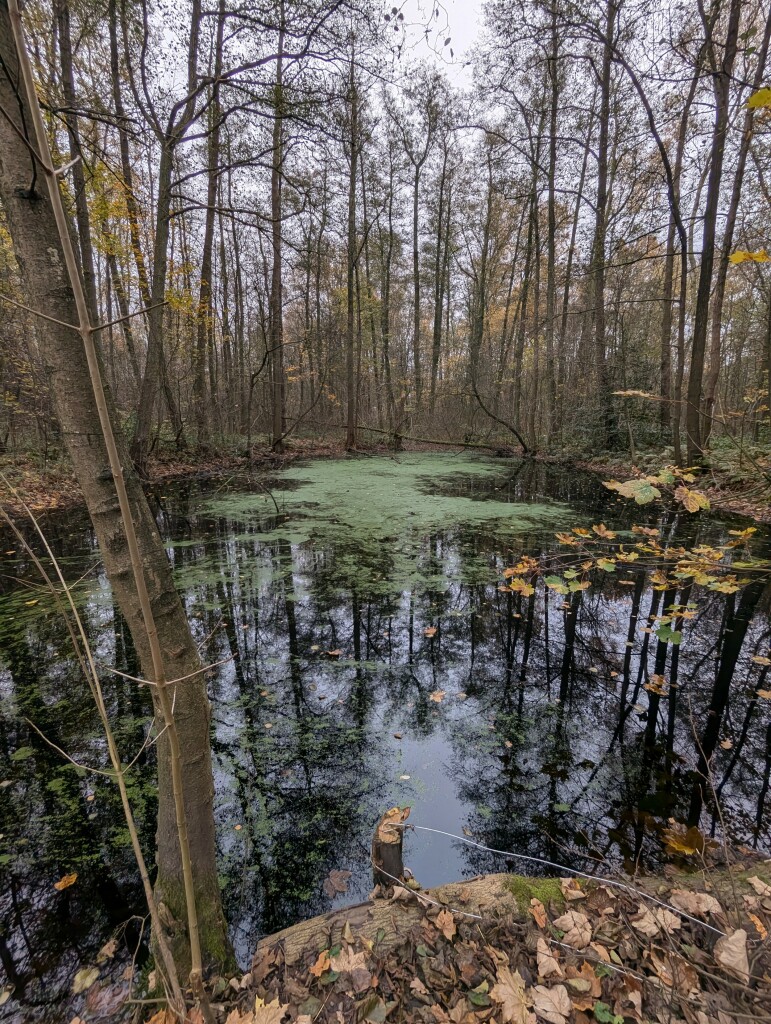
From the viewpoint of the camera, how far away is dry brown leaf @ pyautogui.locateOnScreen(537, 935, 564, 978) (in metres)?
1.31

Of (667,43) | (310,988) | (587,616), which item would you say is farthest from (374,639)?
(667,43)

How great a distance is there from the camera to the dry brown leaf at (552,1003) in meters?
1.20

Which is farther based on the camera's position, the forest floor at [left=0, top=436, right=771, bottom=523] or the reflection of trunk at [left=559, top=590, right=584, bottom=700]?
the forest floor at [left=0, top=436, right=771, bottom=523]

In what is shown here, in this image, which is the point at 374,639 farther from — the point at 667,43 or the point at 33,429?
the point at 33,429

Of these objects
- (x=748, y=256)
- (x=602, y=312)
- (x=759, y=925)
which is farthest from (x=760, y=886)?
(x=602, y=312)

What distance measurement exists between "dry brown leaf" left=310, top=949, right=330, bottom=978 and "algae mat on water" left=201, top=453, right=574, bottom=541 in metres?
4.88

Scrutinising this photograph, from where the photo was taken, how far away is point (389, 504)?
8.14 meters

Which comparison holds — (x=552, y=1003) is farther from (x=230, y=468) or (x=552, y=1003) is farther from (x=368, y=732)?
(x=230, y=468)

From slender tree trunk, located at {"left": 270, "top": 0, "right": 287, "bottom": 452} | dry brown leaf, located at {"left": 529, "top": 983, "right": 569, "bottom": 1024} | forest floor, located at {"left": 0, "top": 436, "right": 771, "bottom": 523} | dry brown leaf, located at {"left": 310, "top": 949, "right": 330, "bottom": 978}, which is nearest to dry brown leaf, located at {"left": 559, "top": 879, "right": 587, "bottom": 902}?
dry brown leaf, located at {"left": 529, "top": 983, "right": 569, "bottom": 1024}

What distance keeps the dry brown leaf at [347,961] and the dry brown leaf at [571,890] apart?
731 millimetres

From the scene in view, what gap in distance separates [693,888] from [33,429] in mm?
12940

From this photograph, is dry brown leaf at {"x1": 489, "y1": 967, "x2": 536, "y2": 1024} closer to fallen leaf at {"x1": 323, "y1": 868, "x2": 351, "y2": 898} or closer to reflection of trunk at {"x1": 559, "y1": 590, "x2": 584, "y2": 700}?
fallen leaf at {"x1": 323, "y1": 868, "x2": 351, "y2": 898}

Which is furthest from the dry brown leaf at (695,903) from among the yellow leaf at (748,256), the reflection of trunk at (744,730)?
the yellow leaf at (748,256)

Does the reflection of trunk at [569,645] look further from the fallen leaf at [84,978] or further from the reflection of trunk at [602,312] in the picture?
the reflection of trunk at [602,312]
